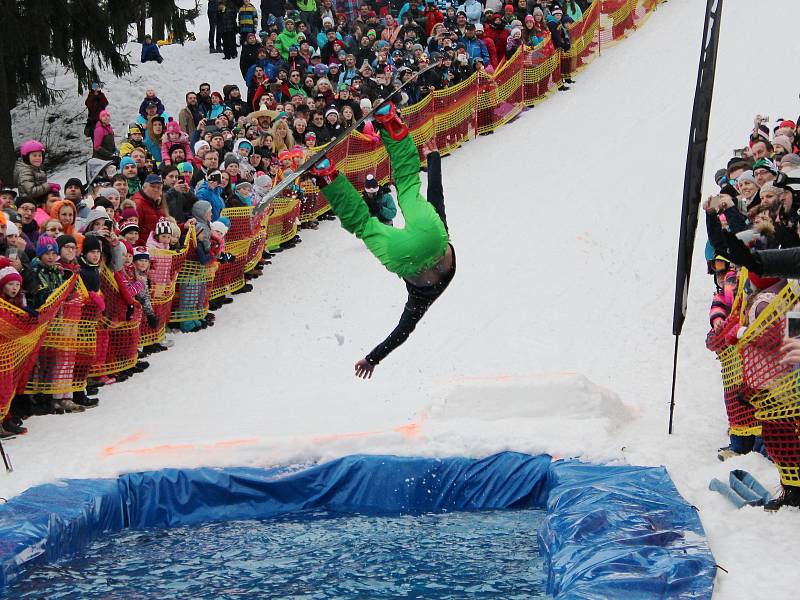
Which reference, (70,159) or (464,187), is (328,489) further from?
(70,159)

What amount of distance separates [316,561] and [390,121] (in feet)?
10.1

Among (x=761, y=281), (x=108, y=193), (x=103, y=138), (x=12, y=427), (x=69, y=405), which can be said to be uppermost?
(x=103, y=138)

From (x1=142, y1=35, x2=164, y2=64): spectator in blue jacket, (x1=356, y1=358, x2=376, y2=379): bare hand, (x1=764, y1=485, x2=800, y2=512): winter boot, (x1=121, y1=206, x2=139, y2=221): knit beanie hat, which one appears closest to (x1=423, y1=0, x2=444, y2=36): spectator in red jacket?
(x1=142, y1=35, x2=164, y2=64): spectator in blue jacket

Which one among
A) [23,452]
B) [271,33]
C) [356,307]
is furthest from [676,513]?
[271,33]

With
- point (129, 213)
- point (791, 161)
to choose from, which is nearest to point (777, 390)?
point (791, 161)

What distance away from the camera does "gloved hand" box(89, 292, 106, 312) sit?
10.6 m

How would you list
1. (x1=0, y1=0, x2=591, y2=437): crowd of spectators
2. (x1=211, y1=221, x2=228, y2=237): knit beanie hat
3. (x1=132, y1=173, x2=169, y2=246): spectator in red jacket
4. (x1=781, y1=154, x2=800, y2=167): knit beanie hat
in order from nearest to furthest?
(x1=781, y1=154, x2=800, y2=167): knit beanie hat → (x1=0, y1=0, x2=591, y2=437): crowd of spectators → (x1=132, y1=173, x2=169, y2=246): spectator in red jacket → (x1=211, y1=221, x2=228, y2=237): knit beanie hat

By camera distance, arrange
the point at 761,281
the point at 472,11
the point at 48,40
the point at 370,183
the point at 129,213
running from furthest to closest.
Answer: the point at 472,11, the point at 48,40, the point at 370,183, the point at 129,213, the point at 761,281

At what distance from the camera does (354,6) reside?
23.0 metres

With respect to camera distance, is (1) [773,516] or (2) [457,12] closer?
(1) [773,516]

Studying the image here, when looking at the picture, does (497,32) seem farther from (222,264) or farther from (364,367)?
(364,367)

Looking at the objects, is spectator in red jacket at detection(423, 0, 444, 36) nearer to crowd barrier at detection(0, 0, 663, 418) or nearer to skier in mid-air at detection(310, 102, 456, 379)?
crowd barrier at detection(0, 0, 663, 418)

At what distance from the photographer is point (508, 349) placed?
40.1 feet

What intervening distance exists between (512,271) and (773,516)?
24.4 feet
